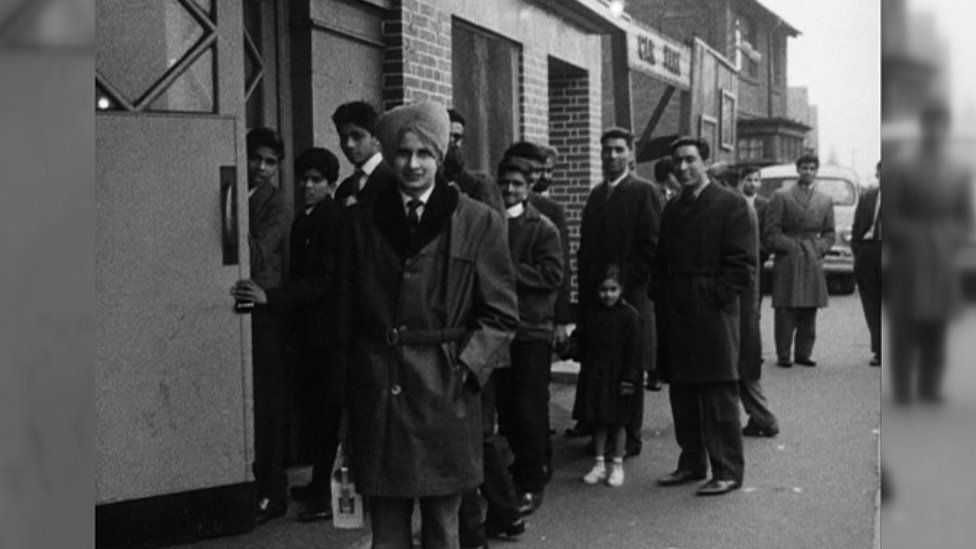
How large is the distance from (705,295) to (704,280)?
0.07 meters

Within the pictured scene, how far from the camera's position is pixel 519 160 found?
634 centimetres

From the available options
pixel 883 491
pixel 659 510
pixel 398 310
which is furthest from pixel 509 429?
pixel 883 491

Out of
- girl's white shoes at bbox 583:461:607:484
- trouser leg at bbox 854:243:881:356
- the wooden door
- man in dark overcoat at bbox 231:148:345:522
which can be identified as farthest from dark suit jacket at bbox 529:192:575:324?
trouser leg at bbox 854:243:881:356

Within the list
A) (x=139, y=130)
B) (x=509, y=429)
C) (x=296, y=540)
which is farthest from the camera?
(x=509, y=429)

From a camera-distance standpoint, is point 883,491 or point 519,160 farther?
point 519,160

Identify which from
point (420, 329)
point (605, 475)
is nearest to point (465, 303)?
point (420, 329)

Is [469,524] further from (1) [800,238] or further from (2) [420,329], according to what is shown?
(1) [800,238]

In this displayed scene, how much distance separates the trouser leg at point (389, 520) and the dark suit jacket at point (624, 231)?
8.24 feet

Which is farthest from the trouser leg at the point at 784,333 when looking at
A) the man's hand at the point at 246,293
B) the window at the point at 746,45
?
the man's hand at the point at 246,293

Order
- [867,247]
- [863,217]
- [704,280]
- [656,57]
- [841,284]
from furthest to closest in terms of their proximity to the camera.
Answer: [841,284] < [656,57] < [867,247] < [863,217] < [704,280]

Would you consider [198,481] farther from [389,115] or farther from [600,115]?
[600,115]

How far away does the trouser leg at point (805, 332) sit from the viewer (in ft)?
31.1

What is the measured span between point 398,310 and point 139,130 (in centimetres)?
157

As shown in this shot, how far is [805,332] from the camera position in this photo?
389 inches
